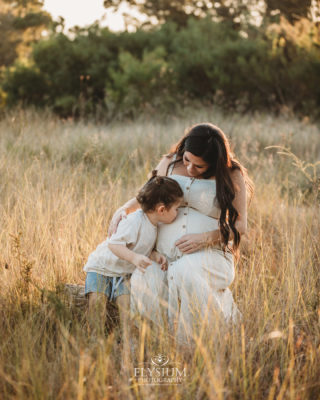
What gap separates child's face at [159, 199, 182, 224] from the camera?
2635 mm

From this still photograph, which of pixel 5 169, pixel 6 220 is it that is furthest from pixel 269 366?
pixel 5 169

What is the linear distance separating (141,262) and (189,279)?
0.30 meters

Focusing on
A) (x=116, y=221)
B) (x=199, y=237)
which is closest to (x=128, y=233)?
(x=116, y=221)

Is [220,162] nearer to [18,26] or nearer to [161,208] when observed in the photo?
[161,208]

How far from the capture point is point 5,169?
4.40m

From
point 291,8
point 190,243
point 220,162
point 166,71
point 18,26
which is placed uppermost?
point 291,8

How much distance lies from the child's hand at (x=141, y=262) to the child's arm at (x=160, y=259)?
157mm

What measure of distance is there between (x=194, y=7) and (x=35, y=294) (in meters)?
20.4

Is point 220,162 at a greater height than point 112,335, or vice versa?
point 220,162

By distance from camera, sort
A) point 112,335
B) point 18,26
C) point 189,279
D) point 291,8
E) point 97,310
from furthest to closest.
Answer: point 18,26 → point 291,8 → point 189,279 → point 97,310 → point 112,335

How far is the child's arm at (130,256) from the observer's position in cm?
247

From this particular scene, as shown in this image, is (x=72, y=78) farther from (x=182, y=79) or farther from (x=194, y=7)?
(x=194, y=7)

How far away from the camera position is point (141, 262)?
2467 mm

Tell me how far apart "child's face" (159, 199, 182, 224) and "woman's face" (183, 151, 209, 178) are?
280 millimetres
